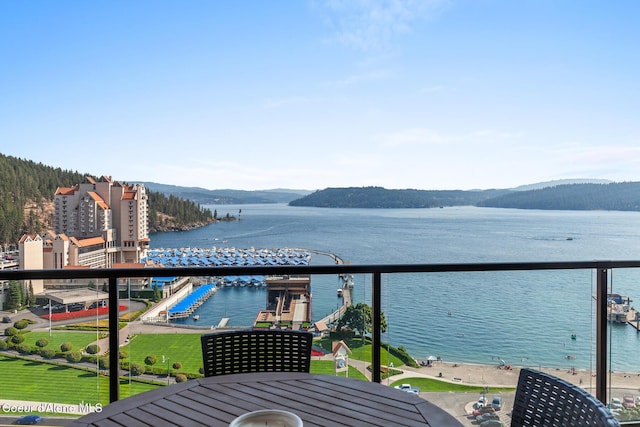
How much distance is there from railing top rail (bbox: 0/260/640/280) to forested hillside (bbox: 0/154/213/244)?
7983 mm

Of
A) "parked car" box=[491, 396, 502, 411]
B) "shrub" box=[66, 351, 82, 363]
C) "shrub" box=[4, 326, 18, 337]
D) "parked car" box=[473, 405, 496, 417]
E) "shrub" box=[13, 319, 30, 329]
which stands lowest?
"parked car" box=[473, 405, 496, 417]

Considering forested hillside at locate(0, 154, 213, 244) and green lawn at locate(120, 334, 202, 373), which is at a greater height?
forested hillside at locate(0, 154, 213, 244)

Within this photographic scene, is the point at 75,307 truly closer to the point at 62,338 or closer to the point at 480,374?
the point at 62,338

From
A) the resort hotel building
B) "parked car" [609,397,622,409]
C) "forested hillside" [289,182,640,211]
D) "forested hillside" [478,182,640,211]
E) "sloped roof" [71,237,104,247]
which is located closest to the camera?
"parked car" [609,397,622,409]

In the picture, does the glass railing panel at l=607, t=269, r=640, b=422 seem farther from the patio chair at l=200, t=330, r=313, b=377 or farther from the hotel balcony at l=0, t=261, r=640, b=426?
the patio chair at l=200, t=330, r=313, b=377

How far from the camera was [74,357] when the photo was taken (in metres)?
2.53

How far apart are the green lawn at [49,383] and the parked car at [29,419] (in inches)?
3.6

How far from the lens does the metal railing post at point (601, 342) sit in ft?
8.54

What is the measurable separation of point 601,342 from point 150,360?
2816 millimetres

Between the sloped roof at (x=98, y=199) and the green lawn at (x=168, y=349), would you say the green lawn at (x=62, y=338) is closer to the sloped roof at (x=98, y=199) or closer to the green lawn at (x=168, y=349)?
the green lawn at (x=168, y=349)

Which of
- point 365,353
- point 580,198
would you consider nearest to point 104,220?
point 365,353

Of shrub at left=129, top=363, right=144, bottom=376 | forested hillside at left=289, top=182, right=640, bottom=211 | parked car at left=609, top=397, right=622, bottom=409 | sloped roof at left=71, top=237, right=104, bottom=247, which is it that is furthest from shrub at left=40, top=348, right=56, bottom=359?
forested hillside at left=289, top=182, right=640, bottom=211

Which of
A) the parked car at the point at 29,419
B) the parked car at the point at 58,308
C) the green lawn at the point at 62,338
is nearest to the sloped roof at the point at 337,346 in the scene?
the green lawn at the point at 62,338

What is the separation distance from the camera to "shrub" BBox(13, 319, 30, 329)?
2538mm
